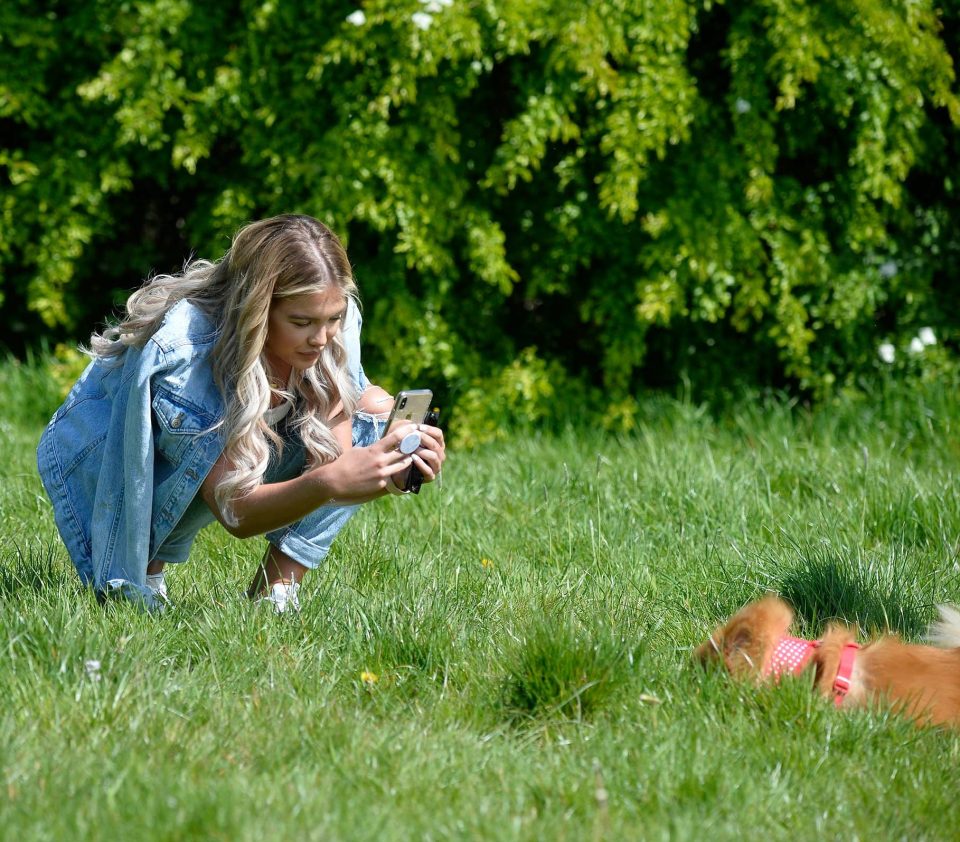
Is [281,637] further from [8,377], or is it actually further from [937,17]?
[937,17]

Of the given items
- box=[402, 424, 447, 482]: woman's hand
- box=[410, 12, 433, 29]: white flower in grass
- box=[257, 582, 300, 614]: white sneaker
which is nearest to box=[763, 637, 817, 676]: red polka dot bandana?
box=[402, 424, 447, 482]: woman's hand

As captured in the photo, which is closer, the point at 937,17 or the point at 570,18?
the point at 570,18

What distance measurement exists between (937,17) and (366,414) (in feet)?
13.1

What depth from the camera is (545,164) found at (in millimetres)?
6168

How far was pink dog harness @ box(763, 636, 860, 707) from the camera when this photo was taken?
8.66 ft

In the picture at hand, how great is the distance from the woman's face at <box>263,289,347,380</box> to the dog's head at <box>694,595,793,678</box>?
1220 millimetres

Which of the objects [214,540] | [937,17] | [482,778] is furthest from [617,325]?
[482,778]

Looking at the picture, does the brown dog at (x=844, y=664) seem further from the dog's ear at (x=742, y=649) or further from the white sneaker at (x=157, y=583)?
the white sneaker at (x=157, y=583)

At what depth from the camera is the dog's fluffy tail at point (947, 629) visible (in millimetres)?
2934

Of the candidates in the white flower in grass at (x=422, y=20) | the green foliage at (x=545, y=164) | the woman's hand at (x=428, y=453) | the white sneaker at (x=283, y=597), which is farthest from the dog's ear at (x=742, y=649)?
the white flower in grass at (x=422, y=20)

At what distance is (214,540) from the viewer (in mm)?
3877

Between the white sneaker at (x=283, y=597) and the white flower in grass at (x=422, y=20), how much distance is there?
9.06ft

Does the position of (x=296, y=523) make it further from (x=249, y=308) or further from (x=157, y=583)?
(x=249, y=308)

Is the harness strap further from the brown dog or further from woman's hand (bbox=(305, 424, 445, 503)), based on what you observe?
woman's hand (bbox=(305, 424, 445, 503))
